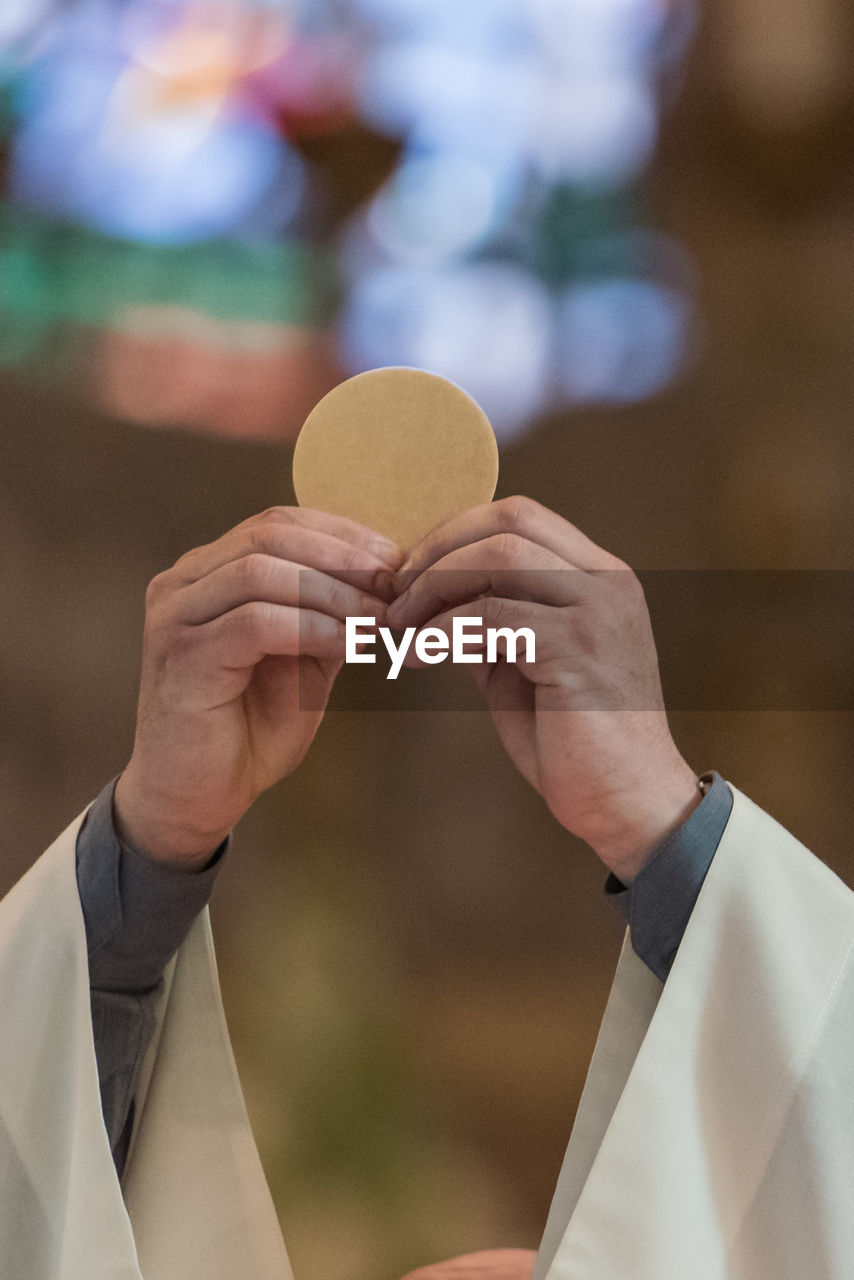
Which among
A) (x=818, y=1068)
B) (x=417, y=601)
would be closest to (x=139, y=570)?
(x=417, y=601)

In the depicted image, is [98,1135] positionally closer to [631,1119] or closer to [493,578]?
[631,1119]

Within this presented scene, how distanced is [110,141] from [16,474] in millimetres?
446

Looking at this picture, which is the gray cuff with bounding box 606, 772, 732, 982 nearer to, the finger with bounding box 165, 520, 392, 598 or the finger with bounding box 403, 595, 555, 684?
the finger with bounding box 403, 595, 555, 684

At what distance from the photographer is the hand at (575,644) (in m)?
0.73

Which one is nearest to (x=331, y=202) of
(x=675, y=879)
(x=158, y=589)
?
(x=158, y=589)

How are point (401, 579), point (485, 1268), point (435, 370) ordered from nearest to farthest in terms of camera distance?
point (401, 579)
point (485, 1268)
point (435, 370)

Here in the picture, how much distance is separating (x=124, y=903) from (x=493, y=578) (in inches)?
14.7

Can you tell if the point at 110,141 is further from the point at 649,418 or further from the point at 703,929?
the point at 703,929

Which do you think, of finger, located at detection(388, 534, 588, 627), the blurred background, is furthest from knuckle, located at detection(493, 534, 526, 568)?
the blurred background

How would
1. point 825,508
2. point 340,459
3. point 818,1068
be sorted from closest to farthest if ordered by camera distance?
point 818,1068, point 340,459, point 825,508

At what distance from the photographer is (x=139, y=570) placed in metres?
1.37

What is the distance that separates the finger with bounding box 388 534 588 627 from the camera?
722 millimetres

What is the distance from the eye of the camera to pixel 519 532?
0.73 m

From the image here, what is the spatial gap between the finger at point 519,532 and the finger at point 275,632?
8 cm
